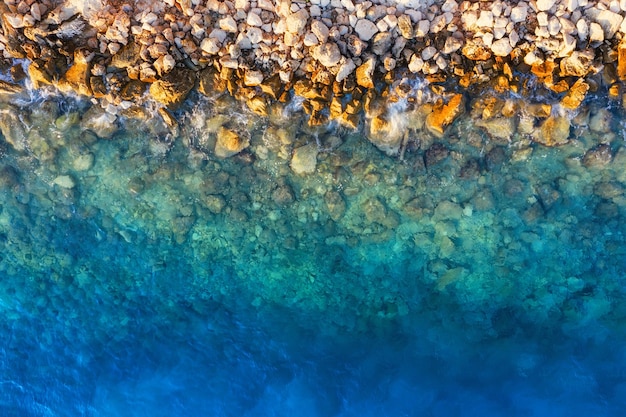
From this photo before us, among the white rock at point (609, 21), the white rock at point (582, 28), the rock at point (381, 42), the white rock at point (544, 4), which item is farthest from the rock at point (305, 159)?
the white rock at point (609, 21)

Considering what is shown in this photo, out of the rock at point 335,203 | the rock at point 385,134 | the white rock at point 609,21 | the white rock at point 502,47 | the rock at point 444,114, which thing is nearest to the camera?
the white rock at point 609,21

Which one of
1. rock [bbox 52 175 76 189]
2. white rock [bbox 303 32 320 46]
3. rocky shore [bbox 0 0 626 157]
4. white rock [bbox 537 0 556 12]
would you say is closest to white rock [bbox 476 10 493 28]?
rocky shore [bbox 0 0 626 157]

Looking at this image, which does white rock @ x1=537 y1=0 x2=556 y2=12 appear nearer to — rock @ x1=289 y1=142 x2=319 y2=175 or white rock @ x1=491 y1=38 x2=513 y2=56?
white rock @ x1=491 y1=38 x2=513 y2=56

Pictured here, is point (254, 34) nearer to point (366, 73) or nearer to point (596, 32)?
point (366, 73)

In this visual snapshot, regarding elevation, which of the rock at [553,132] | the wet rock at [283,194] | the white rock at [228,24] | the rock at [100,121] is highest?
the rock at [553,132]

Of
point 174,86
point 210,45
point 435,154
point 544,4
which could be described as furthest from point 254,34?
point 544,4

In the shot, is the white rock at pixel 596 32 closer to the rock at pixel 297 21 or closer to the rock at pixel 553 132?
the rock at pixel 553 132

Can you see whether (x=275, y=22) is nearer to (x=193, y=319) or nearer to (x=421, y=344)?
(x=193, y=319)
